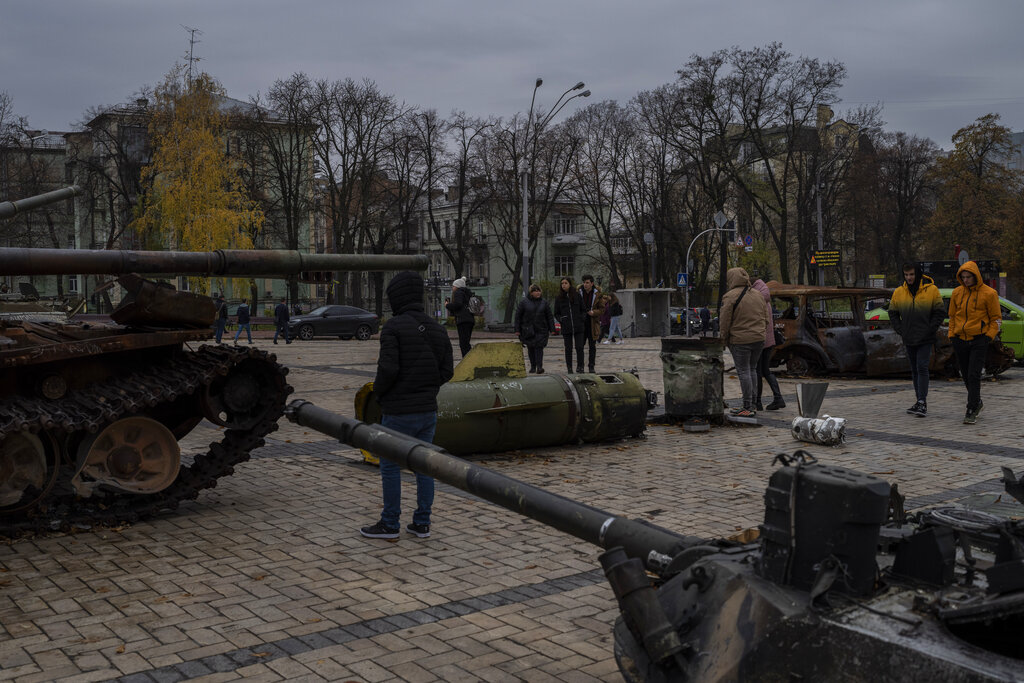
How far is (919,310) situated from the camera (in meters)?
12.3

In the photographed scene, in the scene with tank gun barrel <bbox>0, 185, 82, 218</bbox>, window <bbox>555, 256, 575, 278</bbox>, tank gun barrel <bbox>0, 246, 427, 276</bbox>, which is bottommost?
tank gun barrel <bbox>0, 246, 427, 276</bbox>

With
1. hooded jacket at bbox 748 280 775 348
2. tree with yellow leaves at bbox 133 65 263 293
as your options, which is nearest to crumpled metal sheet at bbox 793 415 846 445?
hooded jacket at bbox 748 280 775 348

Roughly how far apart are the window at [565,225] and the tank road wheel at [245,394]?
213 ft

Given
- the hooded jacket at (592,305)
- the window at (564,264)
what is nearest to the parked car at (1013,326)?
the hooded jacket at (592,305)

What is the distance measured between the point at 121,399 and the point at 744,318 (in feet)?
25.7

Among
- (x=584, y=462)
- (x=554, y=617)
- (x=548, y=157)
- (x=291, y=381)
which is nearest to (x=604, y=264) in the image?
(x=548, y=157)

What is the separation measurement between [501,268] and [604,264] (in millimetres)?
16856

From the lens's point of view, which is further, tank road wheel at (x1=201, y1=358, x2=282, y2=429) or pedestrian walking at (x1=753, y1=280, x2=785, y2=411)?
pedestrian walking at (x1=753, y1=280, x2=785, y2=411)

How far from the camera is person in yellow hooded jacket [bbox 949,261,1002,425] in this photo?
1159 cm

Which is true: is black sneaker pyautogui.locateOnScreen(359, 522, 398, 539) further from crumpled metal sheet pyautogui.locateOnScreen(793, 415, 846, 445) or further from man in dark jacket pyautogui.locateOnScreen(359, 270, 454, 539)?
crumpled metal sheet pyautogui.locateOnScreen(793, 415, 846, 445)

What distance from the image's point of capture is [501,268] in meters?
75.7

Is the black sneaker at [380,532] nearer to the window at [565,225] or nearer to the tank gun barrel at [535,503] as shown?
the tank gun barrel at [535,503]

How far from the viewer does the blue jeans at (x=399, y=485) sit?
6582mm

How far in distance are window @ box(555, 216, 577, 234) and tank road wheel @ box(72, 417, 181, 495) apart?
65664 millimetres
